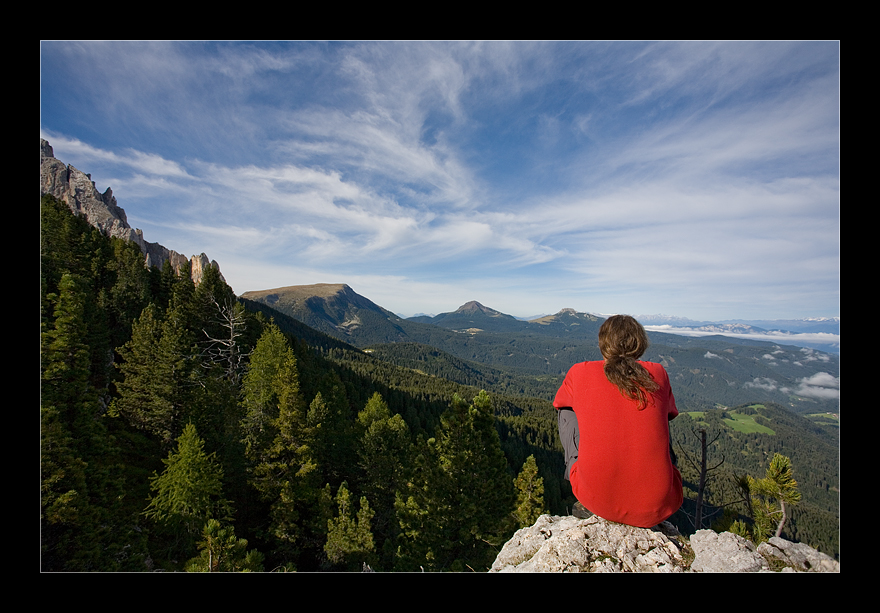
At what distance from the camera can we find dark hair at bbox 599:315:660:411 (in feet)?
12.1

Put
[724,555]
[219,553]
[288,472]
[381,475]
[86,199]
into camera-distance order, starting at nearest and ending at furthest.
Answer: [724,555] → [219,553] → [288,472] → [381,475] → [86,199]

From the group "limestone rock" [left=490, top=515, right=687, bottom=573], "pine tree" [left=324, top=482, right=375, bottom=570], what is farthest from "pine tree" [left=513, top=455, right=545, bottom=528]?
"limestone rock" [left=490, top=515, right=687, bottom=573]

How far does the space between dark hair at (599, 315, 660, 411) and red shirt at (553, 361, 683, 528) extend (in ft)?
0.40

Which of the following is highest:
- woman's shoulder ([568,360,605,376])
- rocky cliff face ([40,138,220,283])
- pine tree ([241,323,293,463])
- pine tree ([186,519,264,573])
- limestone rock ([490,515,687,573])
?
rocky cliff face ([40,138,220,283])

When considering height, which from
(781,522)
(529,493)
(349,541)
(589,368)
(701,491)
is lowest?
(349,541)

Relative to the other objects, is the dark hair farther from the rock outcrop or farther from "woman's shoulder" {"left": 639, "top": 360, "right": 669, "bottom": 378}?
the rock outcrop

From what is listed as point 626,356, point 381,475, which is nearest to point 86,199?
point 381,475

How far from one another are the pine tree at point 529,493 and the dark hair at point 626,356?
17.1 metres

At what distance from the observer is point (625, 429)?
12.6ft

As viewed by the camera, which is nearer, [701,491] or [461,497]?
[701,491]

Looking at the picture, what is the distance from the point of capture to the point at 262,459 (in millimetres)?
19078

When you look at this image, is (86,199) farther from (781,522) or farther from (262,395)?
(781,522)

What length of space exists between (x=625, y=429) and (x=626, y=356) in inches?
34.3
